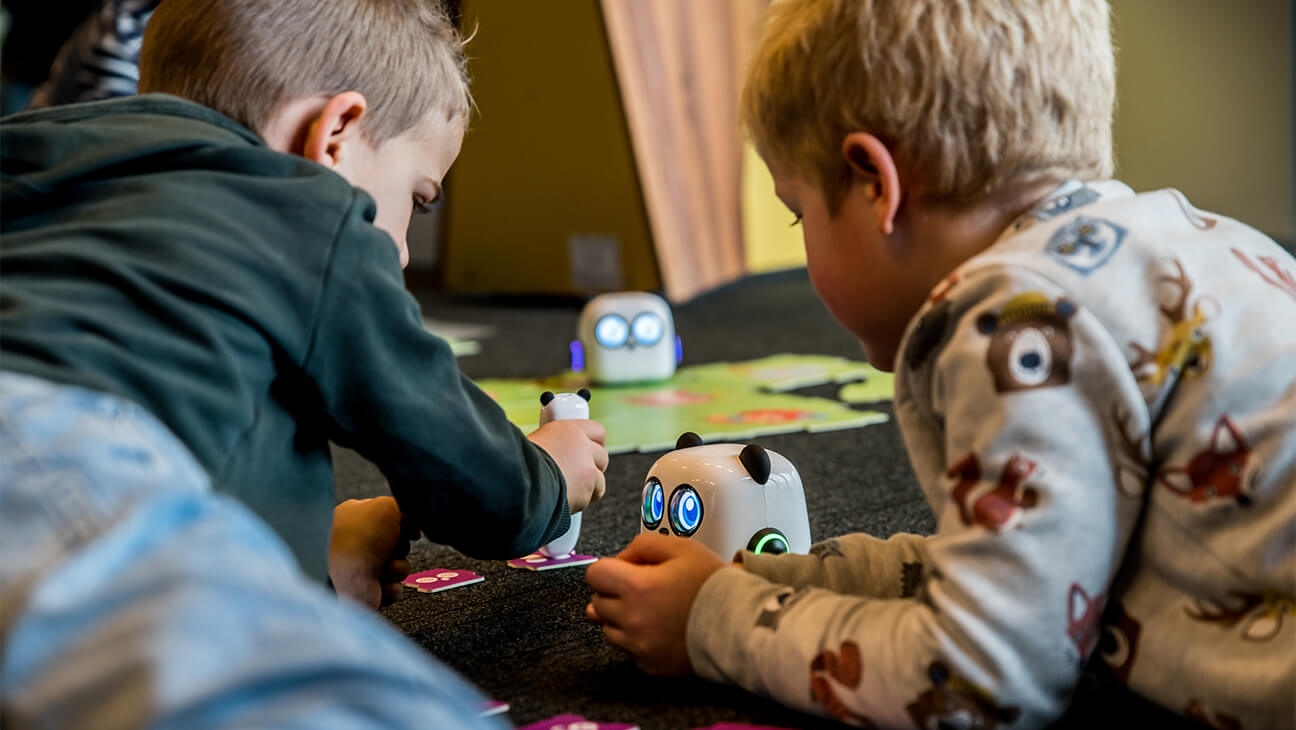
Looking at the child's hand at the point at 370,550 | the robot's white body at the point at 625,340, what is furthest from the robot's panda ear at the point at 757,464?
the robot's white body at the point at 625,340

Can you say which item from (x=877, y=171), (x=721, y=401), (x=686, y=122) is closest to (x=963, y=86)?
(x=877, y=171)

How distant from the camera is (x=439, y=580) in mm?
928

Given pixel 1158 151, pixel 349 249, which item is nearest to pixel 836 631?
pixel 349 249

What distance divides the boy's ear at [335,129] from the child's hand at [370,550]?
0.23m

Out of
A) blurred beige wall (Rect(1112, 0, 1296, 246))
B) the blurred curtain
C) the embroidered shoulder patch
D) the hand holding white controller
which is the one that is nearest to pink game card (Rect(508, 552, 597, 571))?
the hand holding white controller

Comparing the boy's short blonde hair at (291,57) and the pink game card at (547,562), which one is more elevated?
the boy's short blonde hair at (291,57)

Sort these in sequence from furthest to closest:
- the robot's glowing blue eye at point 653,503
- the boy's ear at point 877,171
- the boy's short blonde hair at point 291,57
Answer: the robot's glowing blue eye at point 653,503 < the boy's short blonde hair at point 291,57 < the boy's ear at point 877,171

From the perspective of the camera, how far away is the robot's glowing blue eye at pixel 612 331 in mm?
1789

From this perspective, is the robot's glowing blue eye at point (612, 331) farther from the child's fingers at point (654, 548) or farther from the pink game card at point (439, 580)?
the child's fingers at point (654, 548)

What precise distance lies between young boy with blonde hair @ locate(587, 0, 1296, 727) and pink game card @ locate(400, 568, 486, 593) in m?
0.26

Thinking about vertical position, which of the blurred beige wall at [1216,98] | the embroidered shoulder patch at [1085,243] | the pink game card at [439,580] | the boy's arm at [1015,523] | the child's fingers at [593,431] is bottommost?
the blurred beige wall at [1216,98]

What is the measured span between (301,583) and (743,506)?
42 centimetres

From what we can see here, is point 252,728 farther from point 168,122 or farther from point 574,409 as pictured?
point 574,409

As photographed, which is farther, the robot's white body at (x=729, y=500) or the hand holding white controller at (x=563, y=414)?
the hand holding white controller at (x=563, y=414)
